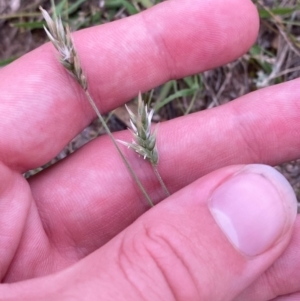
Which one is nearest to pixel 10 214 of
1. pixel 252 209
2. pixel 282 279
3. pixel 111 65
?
pixel 111 65

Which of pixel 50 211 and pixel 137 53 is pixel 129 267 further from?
pixel 137 53

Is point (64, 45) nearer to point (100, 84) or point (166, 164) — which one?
point (100, 84)

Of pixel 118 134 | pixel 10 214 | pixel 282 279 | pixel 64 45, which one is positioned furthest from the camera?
pixel 118 134

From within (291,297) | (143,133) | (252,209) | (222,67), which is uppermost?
(143,133)

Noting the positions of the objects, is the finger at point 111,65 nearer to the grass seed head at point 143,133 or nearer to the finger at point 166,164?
the finger at point 166,164

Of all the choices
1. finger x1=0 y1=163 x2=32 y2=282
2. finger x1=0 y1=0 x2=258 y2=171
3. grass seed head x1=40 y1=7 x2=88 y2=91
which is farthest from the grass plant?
grass seed head x1=40 y1=7 x2=88 y2=91

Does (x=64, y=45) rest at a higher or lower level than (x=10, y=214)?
higher

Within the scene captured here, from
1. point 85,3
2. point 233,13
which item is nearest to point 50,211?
point 233,13
